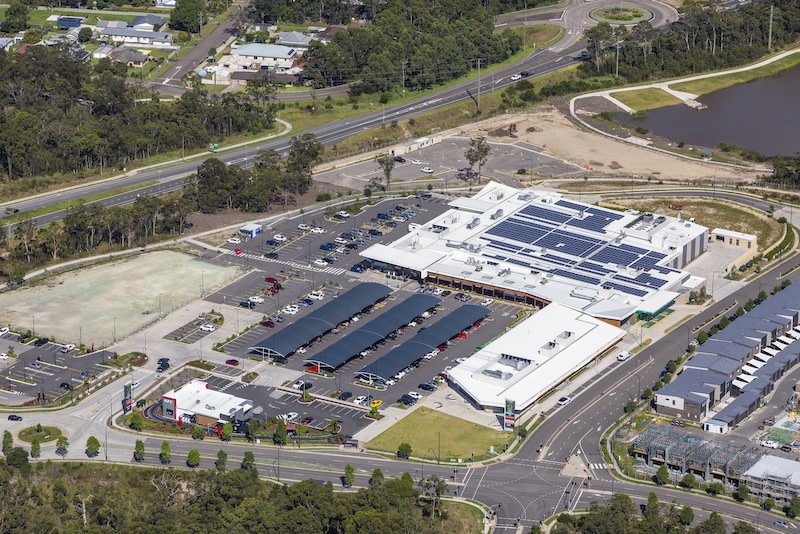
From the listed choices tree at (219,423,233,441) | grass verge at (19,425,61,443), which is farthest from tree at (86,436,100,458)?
tree at (219,423,233,441)

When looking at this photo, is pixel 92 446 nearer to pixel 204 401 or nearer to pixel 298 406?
pixel 204 401

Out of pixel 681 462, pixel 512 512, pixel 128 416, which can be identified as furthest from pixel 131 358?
pixel 681 462

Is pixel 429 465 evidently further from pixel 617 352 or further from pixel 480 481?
pixel 617 352

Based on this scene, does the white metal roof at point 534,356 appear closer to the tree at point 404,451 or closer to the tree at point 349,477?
the tree at point 404,451

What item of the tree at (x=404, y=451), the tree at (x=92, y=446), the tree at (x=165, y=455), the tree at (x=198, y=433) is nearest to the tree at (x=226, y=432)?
the tree at (x=198, y=433)

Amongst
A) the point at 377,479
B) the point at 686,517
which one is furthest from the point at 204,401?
the point at 686,517
